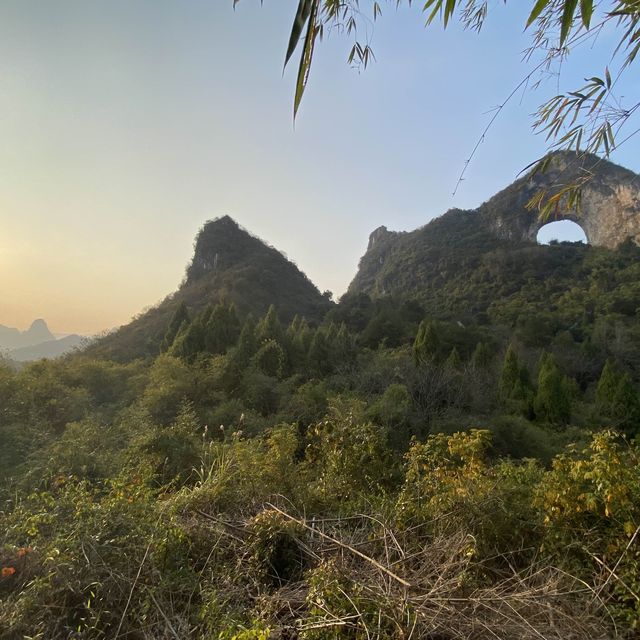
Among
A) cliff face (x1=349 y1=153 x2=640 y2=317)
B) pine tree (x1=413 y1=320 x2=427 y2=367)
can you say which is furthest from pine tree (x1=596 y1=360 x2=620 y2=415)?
cliff face (x1=349 y1=153 x2=640 y2=317)

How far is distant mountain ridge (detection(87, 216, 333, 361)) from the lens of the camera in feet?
101

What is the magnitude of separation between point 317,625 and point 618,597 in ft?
5.65

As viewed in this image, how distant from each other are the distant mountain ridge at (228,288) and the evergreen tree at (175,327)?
71.3 inches

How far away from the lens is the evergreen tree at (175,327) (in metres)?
23.4

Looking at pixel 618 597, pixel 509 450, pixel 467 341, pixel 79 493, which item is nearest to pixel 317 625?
pixel 618 597

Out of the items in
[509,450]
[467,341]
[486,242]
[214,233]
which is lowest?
[509,450]

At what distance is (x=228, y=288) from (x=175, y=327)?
574 inches

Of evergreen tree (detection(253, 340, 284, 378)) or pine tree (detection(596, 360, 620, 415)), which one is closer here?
pine tree (detection(596, 360, 620, 415))

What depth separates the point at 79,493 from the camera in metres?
3.20

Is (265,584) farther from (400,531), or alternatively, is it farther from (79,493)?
(79,493)

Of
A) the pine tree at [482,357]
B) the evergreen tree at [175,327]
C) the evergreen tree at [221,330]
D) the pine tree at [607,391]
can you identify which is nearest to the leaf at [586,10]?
the pine tree at [607,391]

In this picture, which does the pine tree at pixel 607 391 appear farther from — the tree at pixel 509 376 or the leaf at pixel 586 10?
the leaf at pixel 586 10

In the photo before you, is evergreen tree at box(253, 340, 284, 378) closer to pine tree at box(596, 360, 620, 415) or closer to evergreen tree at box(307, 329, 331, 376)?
evergreen tree at box(307, 329, 331, 376)

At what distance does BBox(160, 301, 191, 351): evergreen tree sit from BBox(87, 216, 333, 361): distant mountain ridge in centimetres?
181
